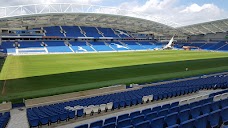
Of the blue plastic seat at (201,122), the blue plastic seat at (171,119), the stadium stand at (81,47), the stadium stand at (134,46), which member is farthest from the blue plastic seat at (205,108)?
the stadium stand at (134,46)

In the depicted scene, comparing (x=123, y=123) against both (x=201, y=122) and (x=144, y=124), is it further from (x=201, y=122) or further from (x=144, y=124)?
(x=201, y=122)

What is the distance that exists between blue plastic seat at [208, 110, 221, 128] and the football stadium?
28mm

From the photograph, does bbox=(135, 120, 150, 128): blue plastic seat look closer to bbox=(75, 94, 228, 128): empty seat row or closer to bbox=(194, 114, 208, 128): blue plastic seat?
bbox=(75, 94, 228, 128): empty seat row

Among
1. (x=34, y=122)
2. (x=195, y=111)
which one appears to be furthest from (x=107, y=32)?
(x=195, y=111)

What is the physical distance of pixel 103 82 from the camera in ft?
70.1

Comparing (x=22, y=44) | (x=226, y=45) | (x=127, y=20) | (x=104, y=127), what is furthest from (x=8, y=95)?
(x=226, y=45)

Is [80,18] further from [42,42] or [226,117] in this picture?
[226,117]

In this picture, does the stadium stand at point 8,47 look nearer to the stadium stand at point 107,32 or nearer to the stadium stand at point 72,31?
the stadium stand at point 72,31

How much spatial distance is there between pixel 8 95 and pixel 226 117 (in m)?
15.8

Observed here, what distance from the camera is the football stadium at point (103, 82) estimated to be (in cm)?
738

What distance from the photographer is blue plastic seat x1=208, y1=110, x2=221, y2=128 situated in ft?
21.5

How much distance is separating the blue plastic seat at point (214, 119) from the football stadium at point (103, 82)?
0.03 m

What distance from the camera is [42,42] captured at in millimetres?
61219

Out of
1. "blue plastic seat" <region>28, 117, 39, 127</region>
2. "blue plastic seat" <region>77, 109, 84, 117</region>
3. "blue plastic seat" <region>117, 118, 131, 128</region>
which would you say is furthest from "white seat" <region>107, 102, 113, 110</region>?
"blue plastic seat" <region>117, 118, 131, 128</region>
